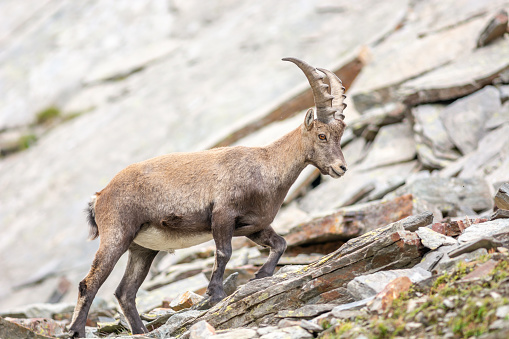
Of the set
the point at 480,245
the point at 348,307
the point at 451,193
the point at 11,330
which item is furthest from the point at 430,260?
the point at 451,193

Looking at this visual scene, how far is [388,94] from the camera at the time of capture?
17.6 metres

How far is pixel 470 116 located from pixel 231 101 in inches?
382

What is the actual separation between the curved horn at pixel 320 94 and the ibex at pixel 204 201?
15 mm

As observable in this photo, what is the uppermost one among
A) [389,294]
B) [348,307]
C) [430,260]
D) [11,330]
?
[11,330]

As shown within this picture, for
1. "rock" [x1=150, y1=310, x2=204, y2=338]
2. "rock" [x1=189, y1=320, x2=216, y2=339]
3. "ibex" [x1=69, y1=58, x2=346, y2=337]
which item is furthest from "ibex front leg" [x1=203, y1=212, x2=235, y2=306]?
"rock" [x1=189, y1=320, x2=216, y2=339]

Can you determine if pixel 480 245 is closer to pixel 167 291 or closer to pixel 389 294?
pixel 389 294

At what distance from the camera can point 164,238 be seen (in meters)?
8.64

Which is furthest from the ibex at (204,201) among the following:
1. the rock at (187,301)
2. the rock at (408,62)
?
the rock at (408,62)

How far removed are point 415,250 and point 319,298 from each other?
125 cm

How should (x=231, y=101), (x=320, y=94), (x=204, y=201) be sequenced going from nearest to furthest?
(x=204, y=201)
(x=320, y=94)
(x=231, y=101)

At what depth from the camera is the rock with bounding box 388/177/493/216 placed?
1137 cm

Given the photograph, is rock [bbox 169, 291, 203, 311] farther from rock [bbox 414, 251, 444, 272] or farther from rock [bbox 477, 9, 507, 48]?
rock [bbox 477, 9, 507, 48]

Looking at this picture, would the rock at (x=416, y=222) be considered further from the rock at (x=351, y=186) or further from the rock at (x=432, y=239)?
the rock at (x=351, y=186)

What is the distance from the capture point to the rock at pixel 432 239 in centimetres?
678
